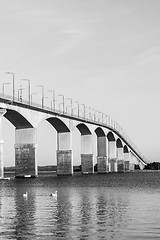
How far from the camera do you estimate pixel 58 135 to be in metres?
112

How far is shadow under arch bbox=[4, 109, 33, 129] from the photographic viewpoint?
84175 millimetres

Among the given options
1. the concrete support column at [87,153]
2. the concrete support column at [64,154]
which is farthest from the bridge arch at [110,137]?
the concrete support column at [64,154]

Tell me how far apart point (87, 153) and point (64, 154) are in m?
18.6

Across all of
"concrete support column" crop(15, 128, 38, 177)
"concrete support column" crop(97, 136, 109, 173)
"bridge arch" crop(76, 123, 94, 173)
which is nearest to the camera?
"concrete support column" crop(15, 128, 38, 177)

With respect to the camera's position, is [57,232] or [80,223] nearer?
[57,232]

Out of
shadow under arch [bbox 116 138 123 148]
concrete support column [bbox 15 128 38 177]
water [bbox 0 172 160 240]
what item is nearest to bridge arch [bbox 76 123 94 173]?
concrete support column [bbox 15 128 38 177]

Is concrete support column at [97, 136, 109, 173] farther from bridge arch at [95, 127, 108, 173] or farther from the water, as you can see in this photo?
the water

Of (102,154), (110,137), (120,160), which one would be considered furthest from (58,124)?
(120,160)

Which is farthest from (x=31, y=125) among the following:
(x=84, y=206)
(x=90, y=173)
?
(x=84, y=206)

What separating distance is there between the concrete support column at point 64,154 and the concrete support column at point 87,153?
17032mm

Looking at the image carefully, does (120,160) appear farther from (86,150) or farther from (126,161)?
(86,150)

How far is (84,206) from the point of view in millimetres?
33625

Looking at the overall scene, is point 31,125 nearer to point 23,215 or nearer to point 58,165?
point 58,165

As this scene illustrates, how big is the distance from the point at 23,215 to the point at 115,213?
5.08 m
